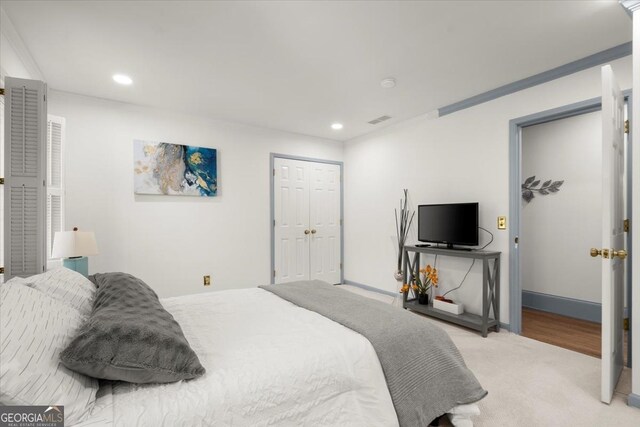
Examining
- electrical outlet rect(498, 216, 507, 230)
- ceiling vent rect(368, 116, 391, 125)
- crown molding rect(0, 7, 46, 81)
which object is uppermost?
ceiling vent rect(368, 116, 391, 125)

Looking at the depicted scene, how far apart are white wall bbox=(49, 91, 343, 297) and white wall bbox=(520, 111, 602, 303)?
341 centimetres

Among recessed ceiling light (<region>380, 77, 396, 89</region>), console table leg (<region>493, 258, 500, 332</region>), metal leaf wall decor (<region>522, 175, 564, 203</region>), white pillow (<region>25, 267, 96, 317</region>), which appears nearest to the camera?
white pillow (<region>25, 267, 96, 317</region>)

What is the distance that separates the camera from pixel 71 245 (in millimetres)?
2641

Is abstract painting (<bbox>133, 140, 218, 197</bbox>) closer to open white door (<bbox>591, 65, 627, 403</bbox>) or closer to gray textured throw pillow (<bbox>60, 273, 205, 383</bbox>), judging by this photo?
gray textured throw pillow (<bbox>60, 273, 205, 383</bbox>)

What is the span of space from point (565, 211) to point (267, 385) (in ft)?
13.9

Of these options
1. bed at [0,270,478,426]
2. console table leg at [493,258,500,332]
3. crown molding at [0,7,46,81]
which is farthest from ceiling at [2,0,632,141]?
bed at [0,270,478,426]

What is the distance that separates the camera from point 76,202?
10.8 feet

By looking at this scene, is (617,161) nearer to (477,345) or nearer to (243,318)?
(477,345)

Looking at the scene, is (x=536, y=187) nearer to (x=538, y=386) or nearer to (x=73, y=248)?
(x=538, y=386)

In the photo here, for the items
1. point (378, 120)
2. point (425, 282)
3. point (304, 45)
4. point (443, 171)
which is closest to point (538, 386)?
point (425, 282)

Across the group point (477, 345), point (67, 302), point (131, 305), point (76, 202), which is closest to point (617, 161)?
point (477, 345)

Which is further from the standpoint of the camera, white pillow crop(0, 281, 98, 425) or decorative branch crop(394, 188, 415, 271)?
decorative branch crop(394, 188, 415, 271)

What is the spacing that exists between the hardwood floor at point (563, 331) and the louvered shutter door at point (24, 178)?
4.12 meters

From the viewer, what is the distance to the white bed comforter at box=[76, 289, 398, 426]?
1.04 m
